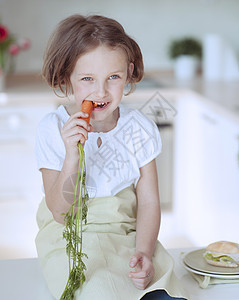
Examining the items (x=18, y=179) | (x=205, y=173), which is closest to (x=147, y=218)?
(x=205, y=173)

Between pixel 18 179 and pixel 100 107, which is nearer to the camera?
pixel 100 107

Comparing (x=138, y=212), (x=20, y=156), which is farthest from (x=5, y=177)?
(x=138, y=212)

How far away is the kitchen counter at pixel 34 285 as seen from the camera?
962 mm

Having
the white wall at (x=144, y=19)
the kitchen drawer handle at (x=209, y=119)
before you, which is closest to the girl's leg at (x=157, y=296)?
the kitchen drawer handle at (x=209, y=119)

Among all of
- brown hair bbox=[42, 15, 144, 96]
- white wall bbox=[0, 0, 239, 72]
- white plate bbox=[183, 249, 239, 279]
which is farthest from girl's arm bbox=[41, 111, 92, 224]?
white wall bbox=[0, 0, 239, 72]

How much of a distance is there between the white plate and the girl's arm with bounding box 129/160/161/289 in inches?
3.7

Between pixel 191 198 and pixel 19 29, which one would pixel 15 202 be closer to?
pixel 191 198

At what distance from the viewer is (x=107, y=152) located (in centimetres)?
105

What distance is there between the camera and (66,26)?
3.03 feet

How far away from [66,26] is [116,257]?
446 mm

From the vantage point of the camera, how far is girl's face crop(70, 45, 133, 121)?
0.89 metres

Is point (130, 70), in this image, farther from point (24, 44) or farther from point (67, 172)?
point (24, 44)

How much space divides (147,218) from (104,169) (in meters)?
0.14

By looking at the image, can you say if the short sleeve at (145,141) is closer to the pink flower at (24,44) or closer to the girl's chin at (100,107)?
the girl's chin at (100,107)
